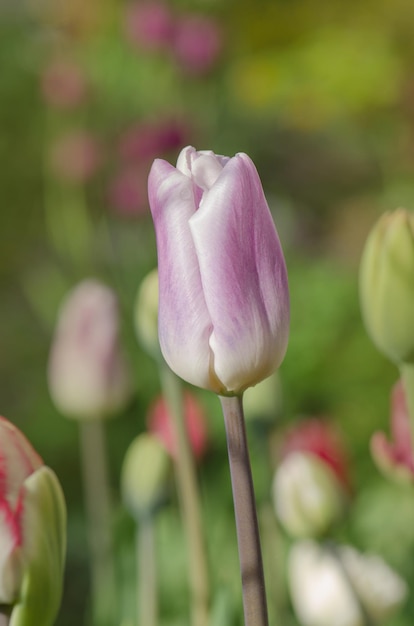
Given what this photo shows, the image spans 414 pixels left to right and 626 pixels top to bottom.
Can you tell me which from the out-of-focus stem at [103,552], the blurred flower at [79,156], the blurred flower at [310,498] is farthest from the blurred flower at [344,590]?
the blurred flower at [79,156]

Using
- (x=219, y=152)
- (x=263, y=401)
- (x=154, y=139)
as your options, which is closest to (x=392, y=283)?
(x=263, y=401)

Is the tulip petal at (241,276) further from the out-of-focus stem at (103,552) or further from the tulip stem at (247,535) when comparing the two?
the out-of-focus stem at (103,552)

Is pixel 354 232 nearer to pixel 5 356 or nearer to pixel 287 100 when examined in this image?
pixel 287 100

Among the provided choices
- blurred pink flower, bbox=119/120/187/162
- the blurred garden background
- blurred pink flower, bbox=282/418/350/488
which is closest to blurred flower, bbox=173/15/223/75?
the blurred garden background

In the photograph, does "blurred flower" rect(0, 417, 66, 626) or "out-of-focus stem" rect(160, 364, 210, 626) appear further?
"out-of-focus stem" rect(160, 364, 210, 626)

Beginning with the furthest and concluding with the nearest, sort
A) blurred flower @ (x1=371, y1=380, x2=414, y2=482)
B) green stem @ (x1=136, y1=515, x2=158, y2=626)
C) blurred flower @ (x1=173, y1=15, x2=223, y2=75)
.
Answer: blurred flower @ (x1=173, y1=15, x2=223, y2=75) < green stem @ (x1=136, y1=515, x2=158, y2=626) < blurred flower @ (x1=371, y1=380, x2=414, y2=482)

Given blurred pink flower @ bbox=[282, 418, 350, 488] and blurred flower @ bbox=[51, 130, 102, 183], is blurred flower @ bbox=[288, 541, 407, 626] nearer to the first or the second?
blurred pink flower @ bbox=[282, 418, 350, 488]

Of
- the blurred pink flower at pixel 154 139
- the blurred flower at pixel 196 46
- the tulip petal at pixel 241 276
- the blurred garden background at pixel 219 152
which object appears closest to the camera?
the tulip petal at pixel 241 276

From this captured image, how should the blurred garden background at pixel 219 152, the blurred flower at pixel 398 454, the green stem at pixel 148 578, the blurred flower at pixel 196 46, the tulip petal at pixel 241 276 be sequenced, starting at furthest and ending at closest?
the blurred flower at pixel 196 46, the blurred garden background at pixel 219 152, the green stem at pixel 148 578, the blurred flower at pixel 398 454, the tulip petal at pixel 241 276
